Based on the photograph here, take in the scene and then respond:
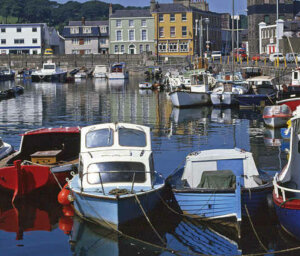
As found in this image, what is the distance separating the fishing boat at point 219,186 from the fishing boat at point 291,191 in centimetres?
85

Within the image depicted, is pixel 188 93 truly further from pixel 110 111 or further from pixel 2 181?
pixel 2 181

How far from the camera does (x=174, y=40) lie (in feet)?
416

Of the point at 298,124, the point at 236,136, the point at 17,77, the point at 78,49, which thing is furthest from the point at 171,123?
the point at 78,49

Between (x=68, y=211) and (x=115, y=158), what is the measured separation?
120 inches

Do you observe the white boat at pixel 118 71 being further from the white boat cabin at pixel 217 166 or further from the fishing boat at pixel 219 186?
the white boat cabin at pixel 217 166

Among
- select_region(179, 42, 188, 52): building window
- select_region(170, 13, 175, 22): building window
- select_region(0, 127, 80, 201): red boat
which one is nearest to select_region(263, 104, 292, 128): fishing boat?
select_region(0, 127, 80, 201): red boat

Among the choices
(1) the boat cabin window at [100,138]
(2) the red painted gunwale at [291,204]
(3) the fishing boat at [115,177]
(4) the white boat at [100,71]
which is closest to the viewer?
(2) the red painted gunwale at [291,204]

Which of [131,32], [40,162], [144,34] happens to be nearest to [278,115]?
[40,162]

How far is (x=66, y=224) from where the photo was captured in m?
19.9

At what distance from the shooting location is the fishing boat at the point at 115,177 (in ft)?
59.2

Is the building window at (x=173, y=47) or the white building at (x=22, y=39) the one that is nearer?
the building window at (x=173, y=47)

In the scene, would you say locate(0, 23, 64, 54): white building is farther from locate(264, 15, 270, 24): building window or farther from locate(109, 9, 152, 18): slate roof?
locate(264, 15, 270, 24): building window

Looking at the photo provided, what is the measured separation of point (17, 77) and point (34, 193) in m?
102

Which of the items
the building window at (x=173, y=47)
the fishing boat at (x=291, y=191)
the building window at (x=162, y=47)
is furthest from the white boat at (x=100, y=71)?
→ the fishing boat at (x=291, y=191)
